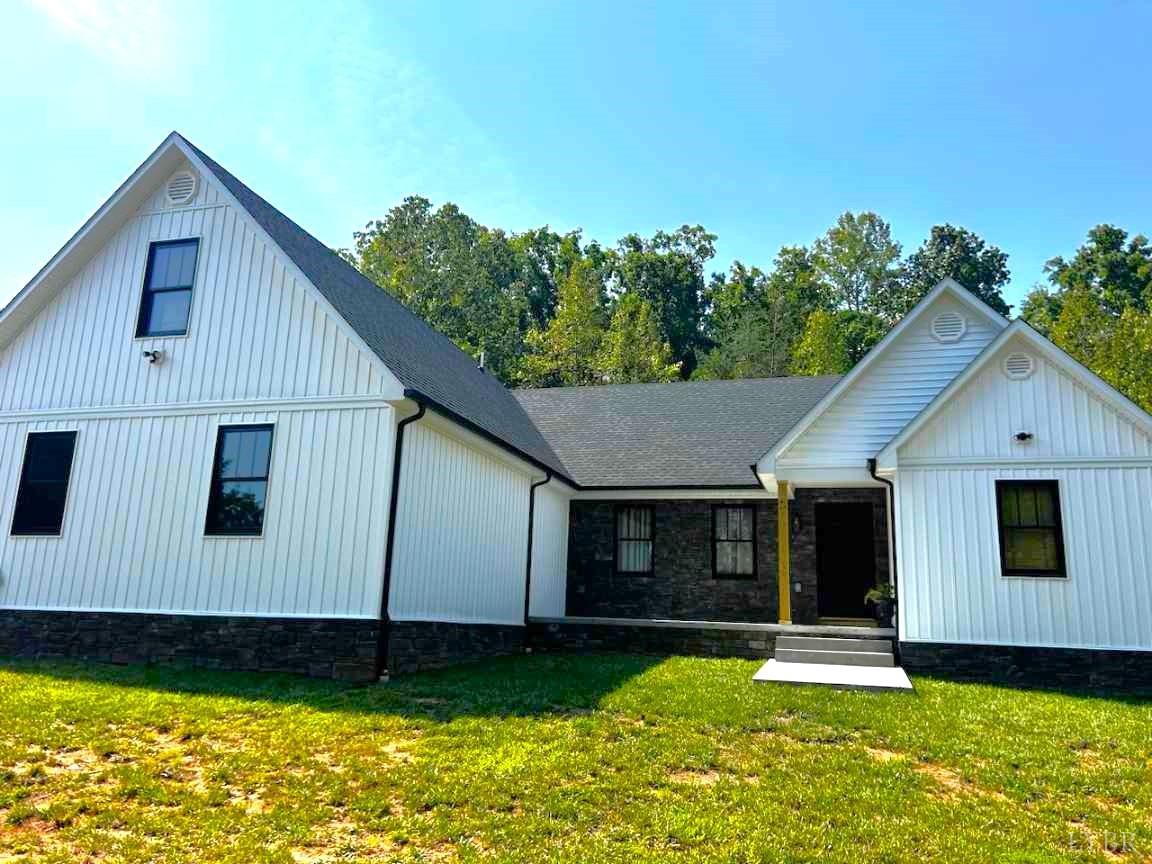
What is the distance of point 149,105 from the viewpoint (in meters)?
11.6

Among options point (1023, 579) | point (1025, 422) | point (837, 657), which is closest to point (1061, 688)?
point (1023, 579)

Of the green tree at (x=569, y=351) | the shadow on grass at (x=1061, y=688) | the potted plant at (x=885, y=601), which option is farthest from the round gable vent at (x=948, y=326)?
the green tree at (x=569, y=351)

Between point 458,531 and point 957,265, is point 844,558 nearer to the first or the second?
point 458,531

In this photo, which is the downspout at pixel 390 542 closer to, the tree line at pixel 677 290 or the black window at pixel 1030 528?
the black window at pixel 1030 528

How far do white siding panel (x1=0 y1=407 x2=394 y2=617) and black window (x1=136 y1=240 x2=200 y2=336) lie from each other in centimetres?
136

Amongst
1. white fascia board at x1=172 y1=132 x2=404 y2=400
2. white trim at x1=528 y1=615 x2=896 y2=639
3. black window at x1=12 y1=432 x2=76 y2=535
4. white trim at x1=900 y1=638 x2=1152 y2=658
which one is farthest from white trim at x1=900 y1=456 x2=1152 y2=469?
black window at x1=12 y1=432 x2=76 y2=535

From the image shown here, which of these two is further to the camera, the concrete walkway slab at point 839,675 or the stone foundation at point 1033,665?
the stone foundation at point 1033,665

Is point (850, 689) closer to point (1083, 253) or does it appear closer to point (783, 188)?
point (783, 188)

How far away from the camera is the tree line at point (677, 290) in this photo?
40.2 meters

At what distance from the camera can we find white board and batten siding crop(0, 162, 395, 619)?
31.7 feet

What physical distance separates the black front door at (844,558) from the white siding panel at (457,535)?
5.58 m

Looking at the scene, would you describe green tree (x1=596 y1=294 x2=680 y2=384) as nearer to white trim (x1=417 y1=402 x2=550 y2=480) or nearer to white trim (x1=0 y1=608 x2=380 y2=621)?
white trim (x1=417 y1=402 x2=550 y2=480)

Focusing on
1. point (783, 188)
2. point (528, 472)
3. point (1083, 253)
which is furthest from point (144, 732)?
point (1083, 253)

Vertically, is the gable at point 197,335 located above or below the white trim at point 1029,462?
above
